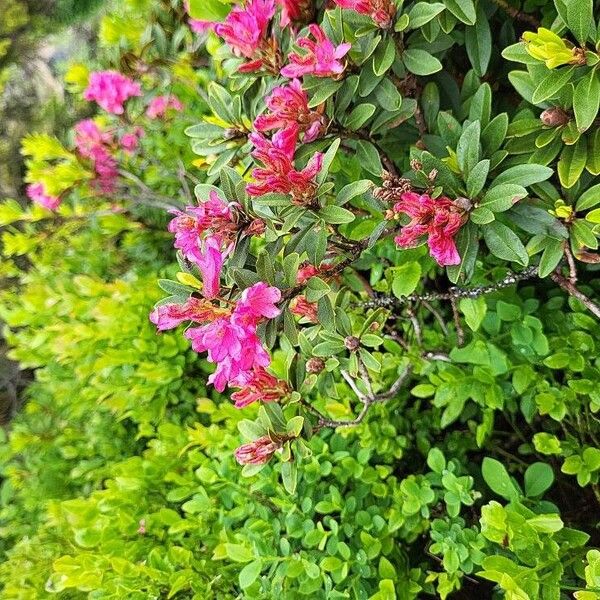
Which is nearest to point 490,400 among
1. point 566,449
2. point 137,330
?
point 566,449

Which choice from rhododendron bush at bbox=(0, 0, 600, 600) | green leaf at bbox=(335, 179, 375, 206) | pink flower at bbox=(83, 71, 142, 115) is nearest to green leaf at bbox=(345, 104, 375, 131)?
rhododendron bush at bbox=(0, 0, 600, 600)

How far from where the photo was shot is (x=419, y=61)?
33.1 inches

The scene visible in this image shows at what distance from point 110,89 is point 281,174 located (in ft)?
3.41

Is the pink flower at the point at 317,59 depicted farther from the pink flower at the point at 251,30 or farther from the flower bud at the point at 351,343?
the flower bud at the point at 351,343

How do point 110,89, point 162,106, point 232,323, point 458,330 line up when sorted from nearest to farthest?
point 232,323 < point 458,330 < point 110,89 < point 162,106

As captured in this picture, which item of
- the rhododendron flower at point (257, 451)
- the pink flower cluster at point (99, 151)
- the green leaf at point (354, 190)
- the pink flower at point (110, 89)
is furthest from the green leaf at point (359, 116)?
Result: the pink flower cluster at point (99, 151)

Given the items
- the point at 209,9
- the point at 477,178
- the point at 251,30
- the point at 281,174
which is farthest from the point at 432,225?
the point at 209,9

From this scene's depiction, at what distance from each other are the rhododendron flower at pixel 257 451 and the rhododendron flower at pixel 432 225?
1.12 ft

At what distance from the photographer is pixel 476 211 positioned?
76 centimetres

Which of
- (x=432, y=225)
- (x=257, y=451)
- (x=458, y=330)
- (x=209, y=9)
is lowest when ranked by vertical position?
(x=458, y=330)

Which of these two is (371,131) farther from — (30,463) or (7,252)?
(30,463)

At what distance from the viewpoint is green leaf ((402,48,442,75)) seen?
0.82 m

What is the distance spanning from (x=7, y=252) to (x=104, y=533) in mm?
984

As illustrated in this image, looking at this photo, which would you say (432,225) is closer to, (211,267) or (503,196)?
(503,196)
